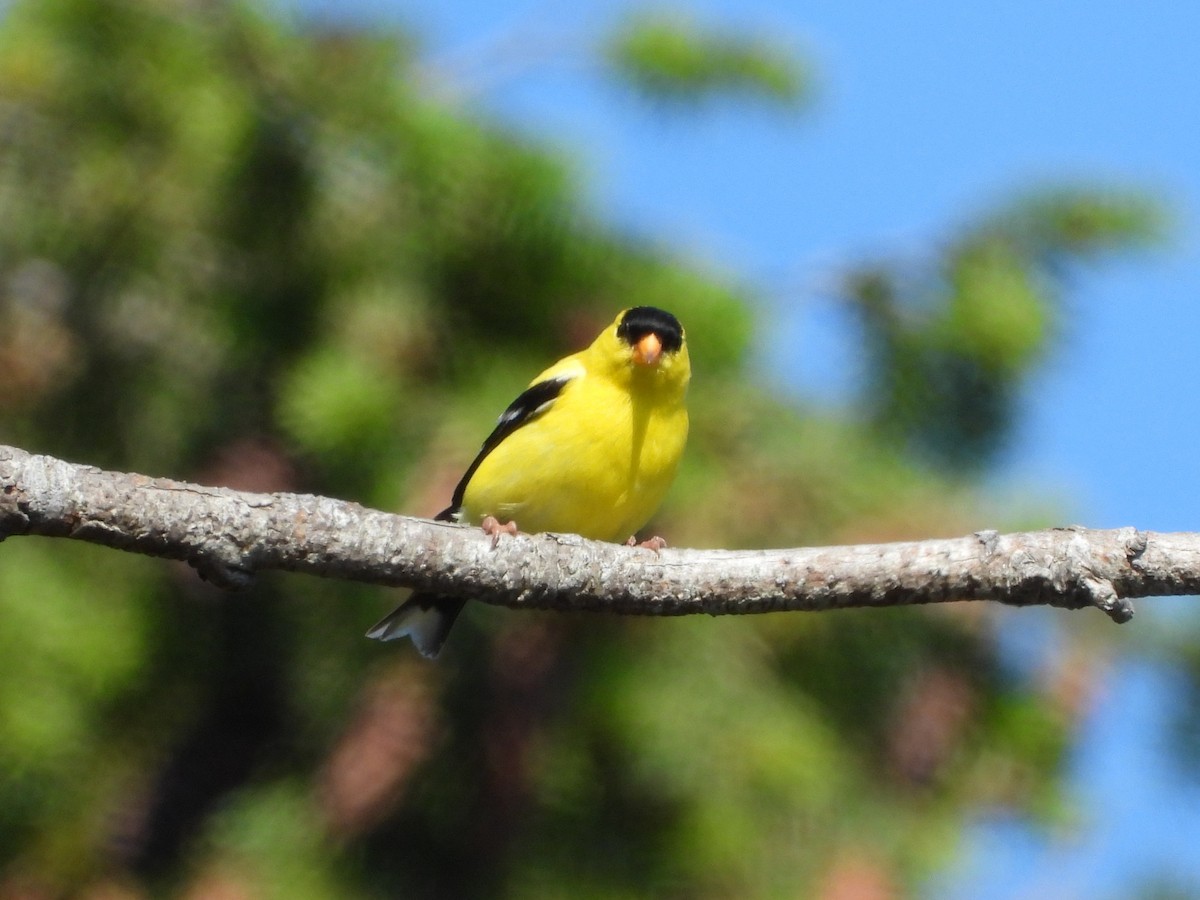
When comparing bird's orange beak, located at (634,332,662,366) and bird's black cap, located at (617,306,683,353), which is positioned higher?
bird's black cap, located at (617,306,683,353)

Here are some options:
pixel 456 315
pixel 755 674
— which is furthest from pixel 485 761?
pixel 456 315

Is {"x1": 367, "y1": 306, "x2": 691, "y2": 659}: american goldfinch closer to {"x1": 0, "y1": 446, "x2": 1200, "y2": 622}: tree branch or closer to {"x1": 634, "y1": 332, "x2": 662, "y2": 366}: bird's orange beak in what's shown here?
{"x1": 634, "y1": 332, "x2": 662, "y2": 366}: bird's orange beak

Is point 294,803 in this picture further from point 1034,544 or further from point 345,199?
point 1034,544

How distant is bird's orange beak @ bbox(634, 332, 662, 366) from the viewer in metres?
3.88

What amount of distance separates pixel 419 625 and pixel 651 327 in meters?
1.08

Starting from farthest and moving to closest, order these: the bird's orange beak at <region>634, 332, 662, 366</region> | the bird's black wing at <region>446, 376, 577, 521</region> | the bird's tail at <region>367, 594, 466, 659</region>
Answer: the bird's orange beak at <region>634, 332, 662, 366</region>
the bird's black wing at <region>446, 376, 577, 521</region>
the bird's tail at <region>367, 594, 466, 659</region>

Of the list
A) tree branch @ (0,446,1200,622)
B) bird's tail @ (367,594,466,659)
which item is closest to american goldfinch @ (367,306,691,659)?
bird's tail @ (367,594,466,659)

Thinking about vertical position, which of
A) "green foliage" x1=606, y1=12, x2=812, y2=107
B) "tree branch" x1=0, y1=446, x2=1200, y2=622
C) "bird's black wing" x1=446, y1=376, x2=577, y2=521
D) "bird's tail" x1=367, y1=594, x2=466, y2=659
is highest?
"green foliage" x1=606, y1=12, x2=812, y2=107

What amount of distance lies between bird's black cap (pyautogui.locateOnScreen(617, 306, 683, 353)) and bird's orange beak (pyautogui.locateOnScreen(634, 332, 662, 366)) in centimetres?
2

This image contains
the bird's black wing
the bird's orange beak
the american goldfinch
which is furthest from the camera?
the bird's orange beak

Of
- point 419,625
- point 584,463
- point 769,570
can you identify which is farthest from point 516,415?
point 769,570

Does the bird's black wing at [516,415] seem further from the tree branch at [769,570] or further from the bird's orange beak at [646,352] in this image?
the tree branch at [769,570]

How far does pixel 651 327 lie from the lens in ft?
12.3

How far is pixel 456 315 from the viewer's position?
3.37 m
